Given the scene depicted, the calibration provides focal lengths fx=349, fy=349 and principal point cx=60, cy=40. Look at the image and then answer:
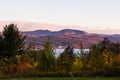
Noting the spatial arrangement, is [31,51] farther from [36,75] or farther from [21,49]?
[36,75]

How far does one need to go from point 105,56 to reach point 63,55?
1034 centimetres

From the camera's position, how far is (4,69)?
78500 millimetres

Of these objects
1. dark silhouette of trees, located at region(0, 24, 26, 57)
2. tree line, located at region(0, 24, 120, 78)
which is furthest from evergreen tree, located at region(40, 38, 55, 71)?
dark silhouette of trees, located at region(0, 24, 26, 57)

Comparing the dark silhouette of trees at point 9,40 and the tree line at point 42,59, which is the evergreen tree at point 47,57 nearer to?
the tree line at point 42,59

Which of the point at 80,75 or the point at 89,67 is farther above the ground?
the point at 80,75

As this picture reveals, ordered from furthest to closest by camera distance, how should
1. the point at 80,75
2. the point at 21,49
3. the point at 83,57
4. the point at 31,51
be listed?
1. the point at 31,51
2. the point at 83,57
3. the point at 21,49
4. the point at 80,75

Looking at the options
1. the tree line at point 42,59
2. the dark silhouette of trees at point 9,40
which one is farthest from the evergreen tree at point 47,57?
the dark silhouette of trees at point 9,40

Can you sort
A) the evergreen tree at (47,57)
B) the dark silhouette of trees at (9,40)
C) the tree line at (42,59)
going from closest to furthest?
the dark silhouette of trees at (9,40)
the tree line at (42,59)
the evergreen tree at (47,57)

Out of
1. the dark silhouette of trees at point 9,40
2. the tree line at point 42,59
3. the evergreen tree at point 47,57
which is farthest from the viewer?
the evergreen tree at point 47,57

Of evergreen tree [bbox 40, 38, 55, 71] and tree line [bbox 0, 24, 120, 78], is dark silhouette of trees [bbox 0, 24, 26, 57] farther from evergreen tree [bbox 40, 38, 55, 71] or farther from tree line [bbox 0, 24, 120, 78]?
evergreen tree [bbox 40, 38, 55, 71]

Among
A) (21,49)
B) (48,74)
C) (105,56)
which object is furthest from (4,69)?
(48,74)

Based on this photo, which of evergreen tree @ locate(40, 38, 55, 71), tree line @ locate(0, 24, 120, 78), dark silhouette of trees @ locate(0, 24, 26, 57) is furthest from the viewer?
evergreen tree @ locate(40, 38, 55, 71)

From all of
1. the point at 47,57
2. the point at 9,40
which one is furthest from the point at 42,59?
the point at 9,40

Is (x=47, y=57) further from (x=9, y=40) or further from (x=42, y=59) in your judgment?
(x=9, y=40)
